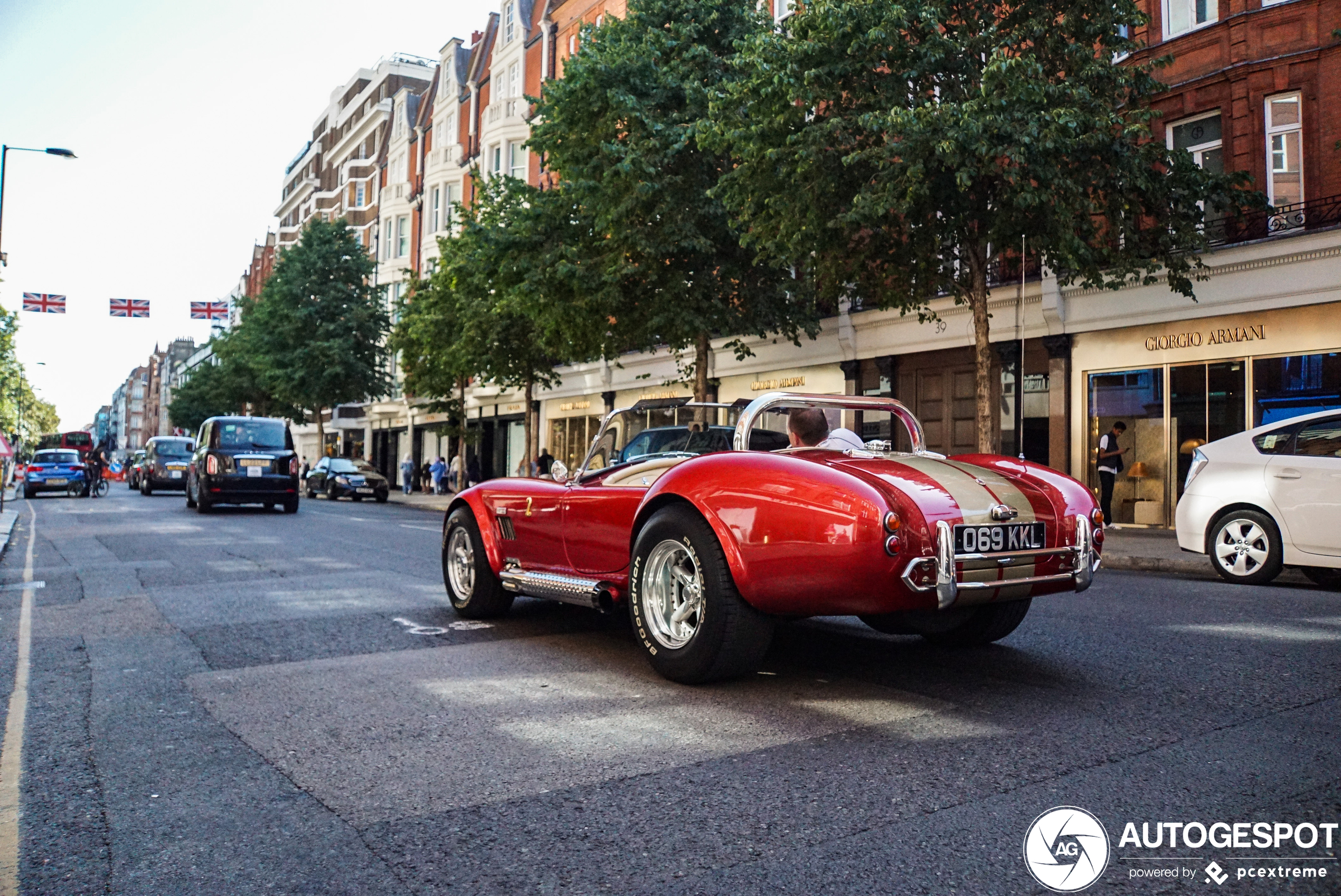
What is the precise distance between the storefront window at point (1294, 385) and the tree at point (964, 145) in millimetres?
2366

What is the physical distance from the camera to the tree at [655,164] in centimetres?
1992

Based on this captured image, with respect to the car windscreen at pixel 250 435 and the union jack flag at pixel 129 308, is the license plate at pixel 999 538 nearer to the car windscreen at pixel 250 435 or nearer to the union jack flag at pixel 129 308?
the car windscreen at pixel 250 435

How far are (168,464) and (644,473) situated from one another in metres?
31.1

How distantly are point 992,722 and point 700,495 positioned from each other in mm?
1543

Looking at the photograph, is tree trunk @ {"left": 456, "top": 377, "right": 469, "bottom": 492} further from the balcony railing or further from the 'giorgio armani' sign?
the balcony railing

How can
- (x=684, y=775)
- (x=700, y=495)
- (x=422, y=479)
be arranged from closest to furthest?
(x=684, y=775) → (x=700, y=495) → (x=422, y=479)

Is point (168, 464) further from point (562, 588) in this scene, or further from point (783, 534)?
point (783, 534)

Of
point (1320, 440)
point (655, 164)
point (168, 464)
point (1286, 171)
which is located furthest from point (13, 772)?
point (168, 464)

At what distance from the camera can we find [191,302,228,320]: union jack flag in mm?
65375

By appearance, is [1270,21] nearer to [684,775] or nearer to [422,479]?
[684,775]

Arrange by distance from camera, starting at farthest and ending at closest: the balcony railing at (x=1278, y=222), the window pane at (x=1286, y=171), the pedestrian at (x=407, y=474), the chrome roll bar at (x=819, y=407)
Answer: the pedestrian at (x=407, y=474), the window pane at (x=1286, y=171), the balcony railing at (x=1278, y=222), the chrome roll bar at (x=819, y=407)

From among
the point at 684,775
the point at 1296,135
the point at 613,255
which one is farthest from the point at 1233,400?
the point at 684,775

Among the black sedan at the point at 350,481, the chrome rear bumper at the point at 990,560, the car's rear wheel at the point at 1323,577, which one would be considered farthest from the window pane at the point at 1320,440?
the black sedan at the point at 350,481

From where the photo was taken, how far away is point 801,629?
6.27 metres
